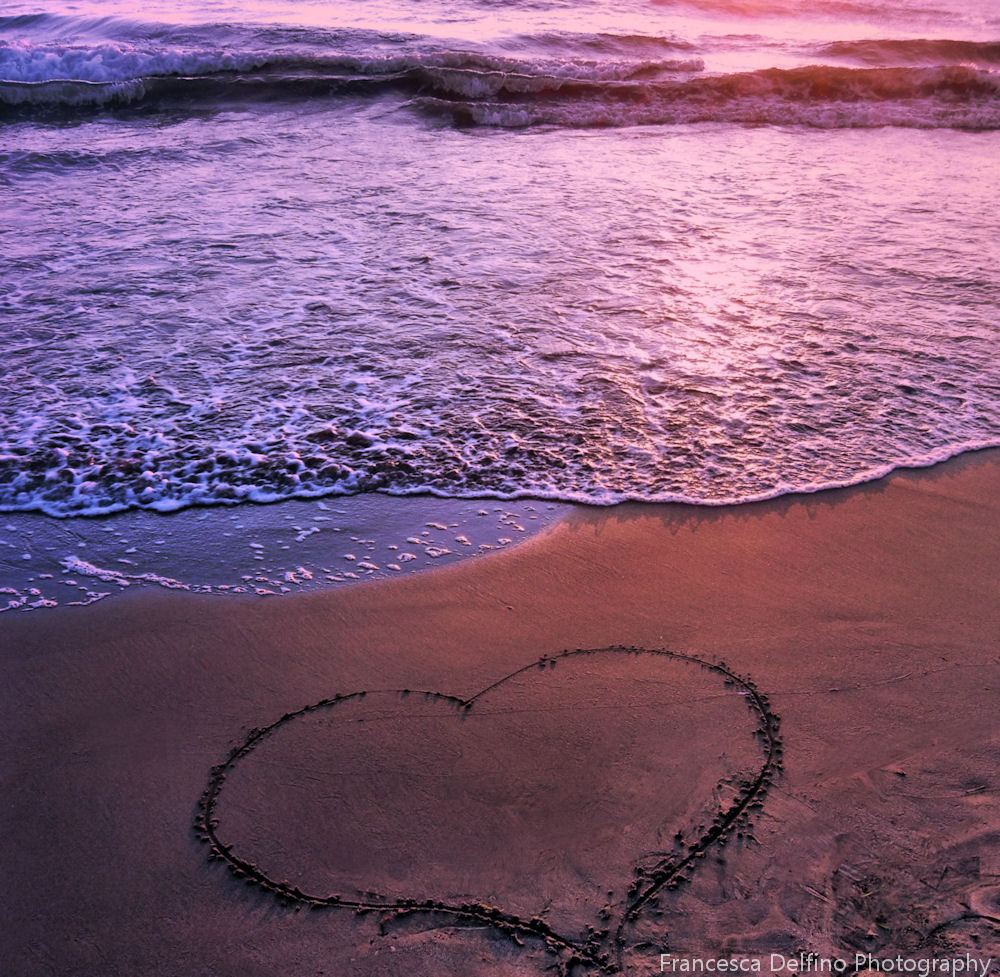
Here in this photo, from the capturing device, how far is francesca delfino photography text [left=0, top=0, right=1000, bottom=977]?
2.29m

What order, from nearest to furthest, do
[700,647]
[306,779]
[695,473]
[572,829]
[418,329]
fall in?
[572,829]
[306,779]
[700,647]
[695,473]
[418,329]

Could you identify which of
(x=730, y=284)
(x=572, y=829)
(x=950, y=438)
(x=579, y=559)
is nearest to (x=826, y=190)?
(x=730, y=284)

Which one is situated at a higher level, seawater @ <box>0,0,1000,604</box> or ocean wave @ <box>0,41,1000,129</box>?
ocean wave @ <box>0,41,1000,129</box>

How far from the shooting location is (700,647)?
3145 mm

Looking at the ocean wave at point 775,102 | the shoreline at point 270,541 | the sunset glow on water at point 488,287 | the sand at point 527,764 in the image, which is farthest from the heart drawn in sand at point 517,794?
the ocean wave at point 775,102

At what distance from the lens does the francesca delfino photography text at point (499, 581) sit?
229 cm

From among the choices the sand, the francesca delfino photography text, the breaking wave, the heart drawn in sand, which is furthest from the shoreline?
the breaking wave

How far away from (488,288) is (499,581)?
332cm

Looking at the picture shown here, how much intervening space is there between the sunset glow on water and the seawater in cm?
3

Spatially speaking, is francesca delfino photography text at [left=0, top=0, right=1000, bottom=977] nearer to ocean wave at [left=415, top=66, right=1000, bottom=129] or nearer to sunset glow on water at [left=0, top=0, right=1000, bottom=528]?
sunset glow on water at [left=0, top=0, right=1000, bottom=528]

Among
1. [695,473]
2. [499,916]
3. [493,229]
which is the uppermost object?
[493,229]

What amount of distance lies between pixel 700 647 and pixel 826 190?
7.24 metres

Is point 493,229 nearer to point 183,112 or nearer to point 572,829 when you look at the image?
point 572,829

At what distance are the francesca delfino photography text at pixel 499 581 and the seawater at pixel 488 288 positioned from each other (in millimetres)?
44
